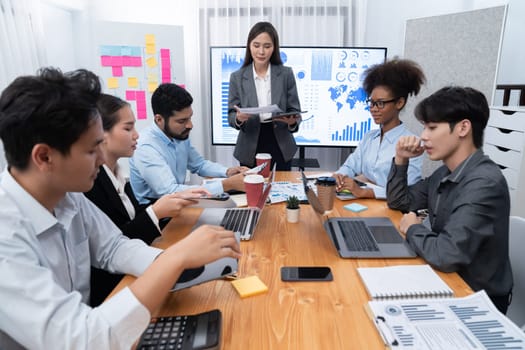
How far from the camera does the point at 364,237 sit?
1277 mm

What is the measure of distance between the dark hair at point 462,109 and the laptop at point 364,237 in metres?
0.44

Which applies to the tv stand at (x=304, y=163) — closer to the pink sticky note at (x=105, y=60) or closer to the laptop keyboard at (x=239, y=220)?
the laptop keyboard at (x=239, y=220)

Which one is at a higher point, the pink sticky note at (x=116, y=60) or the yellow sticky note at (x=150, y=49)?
the yellow sticky note at (x=150, y=49)

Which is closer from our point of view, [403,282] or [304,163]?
[403,282]

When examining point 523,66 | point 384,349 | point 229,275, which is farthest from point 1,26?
point 523,66

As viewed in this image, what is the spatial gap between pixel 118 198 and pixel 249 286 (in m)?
0.73

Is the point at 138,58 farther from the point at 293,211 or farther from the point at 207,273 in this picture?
the point at 207,273

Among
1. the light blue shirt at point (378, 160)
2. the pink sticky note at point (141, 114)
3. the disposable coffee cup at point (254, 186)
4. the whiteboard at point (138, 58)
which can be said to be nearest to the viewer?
the disposable coffee cup at point (254, 186)

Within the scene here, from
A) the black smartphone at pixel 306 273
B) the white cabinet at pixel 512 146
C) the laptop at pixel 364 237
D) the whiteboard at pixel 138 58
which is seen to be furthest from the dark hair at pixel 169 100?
the white cabinet at pixel 512 146

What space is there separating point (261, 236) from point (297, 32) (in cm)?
281

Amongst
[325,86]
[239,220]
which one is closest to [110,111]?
[239,220]

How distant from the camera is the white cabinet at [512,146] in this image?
8.11 ft

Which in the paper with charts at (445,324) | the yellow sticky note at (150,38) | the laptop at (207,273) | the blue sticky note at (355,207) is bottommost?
the blue sticky note at (355,207)

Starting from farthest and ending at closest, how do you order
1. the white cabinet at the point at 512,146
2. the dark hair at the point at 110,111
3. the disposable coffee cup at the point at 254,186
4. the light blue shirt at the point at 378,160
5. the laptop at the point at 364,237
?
the white cabinet at the point at 512,146, the light blue shirt at the point at 378,160, the dark hair at the point at 110,111, the disposable coffee cup at the point at 254,186, the laptop at the point at 364,237
